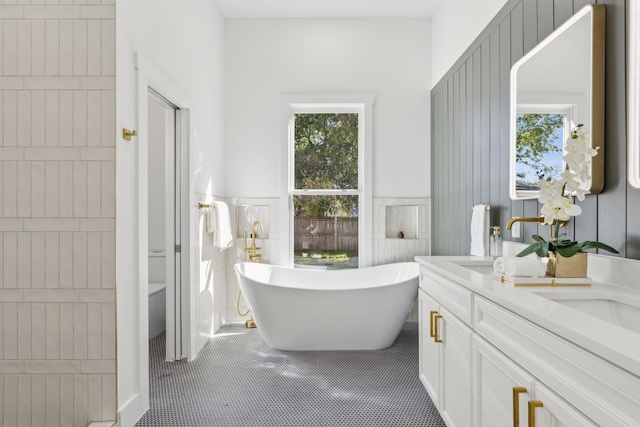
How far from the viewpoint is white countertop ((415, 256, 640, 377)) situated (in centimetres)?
81

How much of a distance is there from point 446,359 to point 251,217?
2.69 m

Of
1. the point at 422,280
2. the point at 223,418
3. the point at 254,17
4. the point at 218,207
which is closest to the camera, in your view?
the point at 223,418

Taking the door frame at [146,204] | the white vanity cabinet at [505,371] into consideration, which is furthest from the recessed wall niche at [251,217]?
the white vanity cabinet at [505,371]

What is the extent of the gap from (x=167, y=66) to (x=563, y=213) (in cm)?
244

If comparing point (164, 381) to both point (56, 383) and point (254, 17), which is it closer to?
point (56, 383)

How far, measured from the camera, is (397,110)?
4238 millimetres

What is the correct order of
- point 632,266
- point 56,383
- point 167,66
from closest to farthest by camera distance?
point 632,266 < point 56,383 < point 167,66

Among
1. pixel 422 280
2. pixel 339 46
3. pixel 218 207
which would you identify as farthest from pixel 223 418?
pixel 339 46

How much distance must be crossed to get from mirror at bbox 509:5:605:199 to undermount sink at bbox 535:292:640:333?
17.6 inches

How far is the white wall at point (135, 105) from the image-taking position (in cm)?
213

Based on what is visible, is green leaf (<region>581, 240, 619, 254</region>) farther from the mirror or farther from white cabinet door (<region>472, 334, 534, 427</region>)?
white cabinet door (<region>472, 334, 534, 427</region>)

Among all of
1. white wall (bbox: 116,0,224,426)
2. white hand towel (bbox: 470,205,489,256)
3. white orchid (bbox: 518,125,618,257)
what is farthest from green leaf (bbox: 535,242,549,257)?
white wall (bbox: 116,0,224,426)

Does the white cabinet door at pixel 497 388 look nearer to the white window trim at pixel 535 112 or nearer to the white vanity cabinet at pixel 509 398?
the white vanity cabinet at pixel 509 398

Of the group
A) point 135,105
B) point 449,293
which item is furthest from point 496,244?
point 135,105
